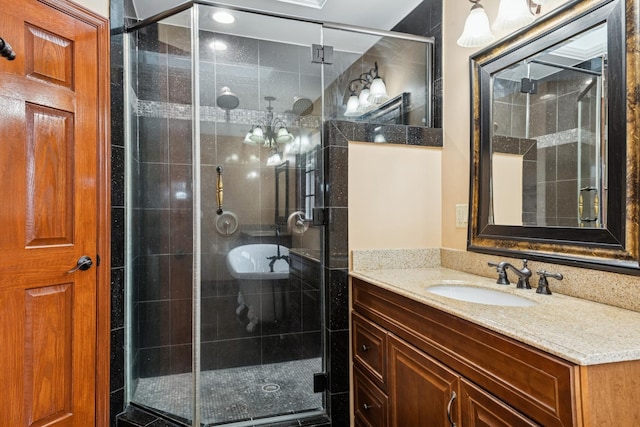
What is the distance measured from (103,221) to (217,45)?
117cm

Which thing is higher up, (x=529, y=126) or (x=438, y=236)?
(x=529, y=126)

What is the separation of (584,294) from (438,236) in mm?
935

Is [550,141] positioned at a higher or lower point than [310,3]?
lower

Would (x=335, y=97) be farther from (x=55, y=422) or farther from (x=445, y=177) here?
(x=55, y=422)

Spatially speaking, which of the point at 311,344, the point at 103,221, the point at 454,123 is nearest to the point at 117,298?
the point at 103,221

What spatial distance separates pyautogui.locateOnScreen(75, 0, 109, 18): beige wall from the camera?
70.8 inches

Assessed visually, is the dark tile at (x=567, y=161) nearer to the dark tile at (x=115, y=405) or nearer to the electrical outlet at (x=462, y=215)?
the electrical outlet at (x=462, y=215)

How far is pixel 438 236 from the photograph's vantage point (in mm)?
2246

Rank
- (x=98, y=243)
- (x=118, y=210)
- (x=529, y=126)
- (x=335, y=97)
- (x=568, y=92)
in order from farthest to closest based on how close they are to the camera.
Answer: (x=335, y=97) → (x=118, y=210) → (x=98, y=243) → (x=529, y=126) → (x=568, y=92)

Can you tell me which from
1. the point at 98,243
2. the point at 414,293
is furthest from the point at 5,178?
the point at 414,293

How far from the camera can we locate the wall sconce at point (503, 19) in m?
1.56

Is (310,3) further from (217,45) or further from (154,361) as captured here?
(154,361)

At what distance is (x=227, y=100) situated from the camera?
2.23m

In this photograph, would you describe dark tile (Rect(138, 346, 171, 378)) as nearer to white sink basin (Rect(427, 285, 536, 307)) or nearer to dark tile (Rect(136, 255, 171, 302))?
dark tile (Rect(136, 255, 171, 302))
